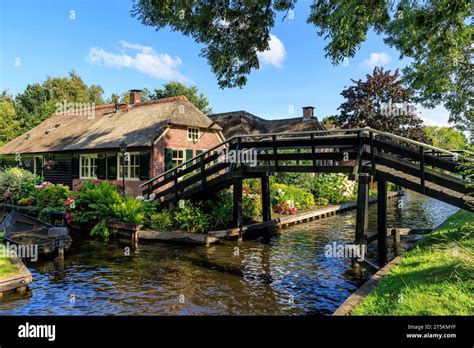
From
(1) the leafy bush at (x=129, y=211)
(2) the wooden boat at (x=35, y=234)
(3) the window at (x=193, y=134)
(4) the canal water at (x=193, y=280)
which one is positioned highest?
(3) the window at (x=193, y=134)

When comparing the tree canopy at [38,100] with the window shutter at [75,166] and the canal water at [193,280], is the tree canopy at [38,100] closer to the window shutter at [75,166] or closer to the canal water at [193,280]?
the window shutter at [75,166]

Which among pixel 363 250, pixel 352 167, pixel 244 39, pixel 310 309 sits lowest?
pixel 310 309

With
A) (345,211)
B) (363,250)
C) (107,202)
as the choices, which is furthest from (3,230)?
(345,211)

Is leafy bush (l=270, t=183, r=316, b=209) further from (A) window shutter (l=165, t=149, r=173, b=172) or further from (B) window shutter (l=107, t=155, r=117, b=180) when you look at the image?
(B) window shutter (l=107, t=155, r=117, b=180)

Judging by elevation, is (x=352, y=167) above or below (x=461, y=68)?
below

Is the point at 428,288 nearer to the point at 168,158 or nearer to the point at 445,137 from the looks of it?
the point at 168,158

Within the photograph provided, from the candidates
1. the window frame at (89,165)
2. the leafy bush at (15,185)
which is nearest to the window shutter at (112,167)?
the window frame at (89,165)

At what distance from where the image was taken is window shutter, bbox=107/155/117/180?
19906mm

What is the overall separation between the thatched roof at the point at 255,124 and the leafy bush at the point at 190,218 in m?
19.1

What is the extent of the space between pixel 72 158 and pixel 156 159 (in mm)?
6731

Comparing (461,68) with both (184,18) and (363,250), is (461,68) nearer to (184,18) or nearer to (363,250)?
(363,250)

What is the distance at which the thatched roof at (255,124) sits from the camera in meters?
32.0

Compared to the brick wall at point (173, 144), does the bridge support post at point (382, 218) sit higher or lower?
lower
